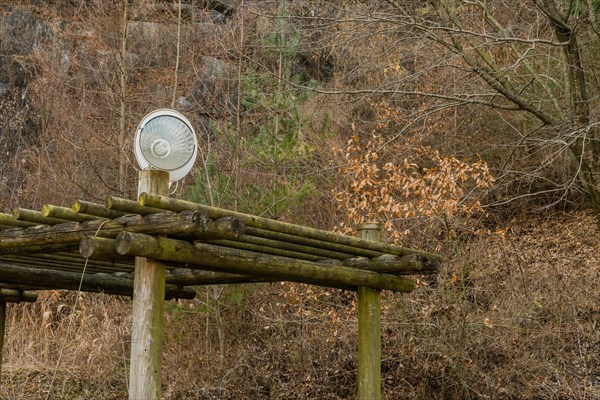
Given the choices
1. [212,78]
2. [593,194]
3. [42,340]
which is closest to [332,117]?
[212,78]

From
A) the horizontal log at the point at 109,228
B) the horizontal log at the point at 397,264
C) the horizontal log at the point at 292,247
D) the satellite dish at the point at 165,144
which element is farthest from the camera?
the horizontal log at the point at 397,264

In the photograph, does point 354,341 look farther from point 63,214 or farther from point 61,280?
point 63,214

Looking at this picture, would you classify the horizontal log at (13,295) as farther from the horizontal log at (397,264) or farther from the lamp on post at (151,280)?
the lamp on post at (151,280)

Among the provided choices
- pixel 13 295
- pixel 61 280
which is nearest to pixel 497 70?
pixel 61 280

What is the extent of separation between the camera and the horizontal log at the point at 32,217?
4426 millimetres

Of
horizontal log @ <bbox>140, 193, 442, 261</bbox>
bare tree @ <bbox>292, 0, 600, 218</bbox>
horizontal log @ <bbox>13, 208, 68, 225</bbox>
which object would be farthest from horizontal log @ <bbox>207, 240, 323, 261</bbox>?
bare tree @ <bbox>292, 0, 600, 218</bbox>

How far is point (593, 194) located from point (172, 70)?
9.67 m

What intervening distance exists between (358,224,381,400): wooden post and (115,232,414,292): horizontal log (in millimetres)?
130

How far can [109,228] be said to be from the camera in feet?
14.4

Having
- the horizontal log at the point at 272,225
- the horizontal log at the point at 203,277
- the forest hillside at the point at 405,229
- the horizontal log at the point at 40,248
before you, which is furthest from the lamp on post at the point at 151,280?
the forest hillside at the point at 405,229

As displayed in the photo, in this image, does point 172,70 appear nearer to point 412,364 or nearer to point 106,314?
point 106,314

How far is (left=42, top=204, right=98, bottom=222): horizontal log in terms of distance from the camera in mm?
4125

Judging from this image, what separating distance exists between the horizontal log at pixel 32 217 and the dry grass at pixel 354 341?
507 centimetres

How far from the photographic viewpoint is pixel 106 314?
10.9 metres
